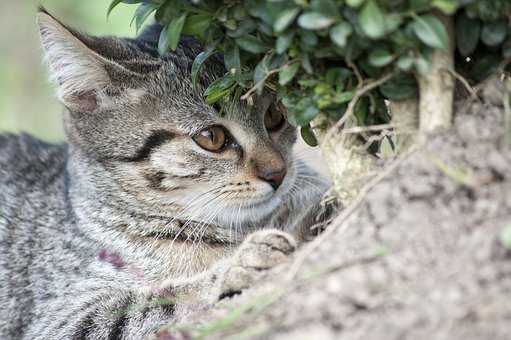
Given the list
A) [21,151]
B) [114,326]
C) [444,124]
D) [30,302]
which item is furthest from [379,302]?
[21,151]

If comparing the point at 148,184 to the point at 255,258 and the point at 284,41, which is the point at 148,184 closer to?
the point at 255,258

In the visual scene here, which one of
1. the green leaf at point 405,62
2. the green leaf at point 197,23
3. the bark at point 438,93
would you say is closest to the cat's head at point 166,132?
the green leaf at point 197,23

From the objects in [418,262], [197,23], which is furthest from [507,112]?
[197,23]

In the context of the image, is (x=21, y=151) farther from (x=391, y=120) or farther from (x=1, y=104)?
(x=1, y=104)

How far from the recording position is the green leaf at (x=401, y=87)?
105 inches

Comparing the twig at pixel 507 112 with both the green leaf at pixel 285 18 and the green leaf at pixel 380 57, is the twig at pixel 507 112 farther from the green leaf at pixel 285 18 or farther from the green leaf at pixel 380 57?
the green leaf at pixel 285 18

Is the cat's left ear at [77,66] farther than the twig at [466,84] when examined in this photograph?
Yes

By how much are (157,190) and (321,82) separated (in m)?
1.19

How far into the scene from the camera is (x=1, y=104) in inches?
331

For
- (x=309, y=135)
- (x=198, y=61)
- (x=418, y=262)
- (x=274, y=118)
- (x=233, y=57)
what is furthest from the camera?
(x=274, y=118)

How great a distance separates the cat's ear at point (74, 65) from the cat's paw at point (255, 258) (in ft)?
3.87

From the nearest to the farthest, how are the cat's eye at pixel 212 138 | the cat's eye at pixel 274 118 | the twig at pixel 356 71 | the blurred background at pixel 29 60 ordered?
1. the twig at pixel 356 71
2. the cat's eye at pixel 212 138
3. the cat's eye at pixel 274 118
4. the blurred background at pixel 29 60

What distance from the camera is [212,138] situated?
3.62m

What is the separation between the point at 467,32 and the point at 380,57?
310mm
